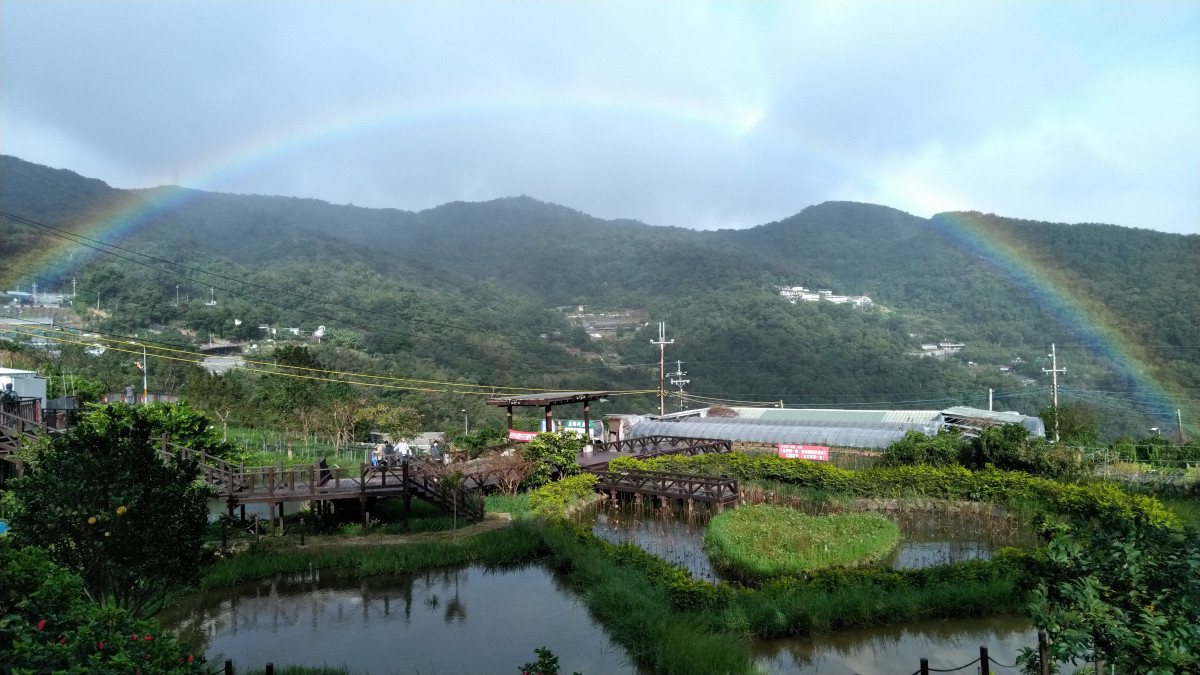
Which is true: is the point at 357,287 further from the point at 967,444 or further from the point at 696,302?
the point at 967,444

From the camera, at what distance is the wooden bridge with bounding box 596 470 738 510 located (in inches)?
878

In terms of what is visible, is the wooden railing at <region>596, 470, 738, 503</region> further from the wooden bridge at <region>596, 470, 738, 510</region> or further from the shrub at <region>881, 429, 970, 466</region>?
the shrub at <region>881, 429, 970, 466</region>

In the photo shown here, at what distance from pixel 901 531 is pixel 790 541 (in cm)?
473

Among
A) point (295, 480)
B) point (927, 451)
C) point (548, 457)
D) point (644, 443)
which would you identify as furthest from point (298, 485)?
point (927, 451)

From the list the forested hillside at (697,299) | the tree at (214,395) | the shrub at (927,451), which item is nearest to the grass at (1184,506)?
the shrub at (927,451)

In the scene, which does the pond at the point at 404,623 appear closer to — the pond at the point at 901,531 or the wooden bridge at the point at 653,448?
the pond at the point at 901,531

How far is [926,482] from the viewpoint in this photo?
21859 millimetres

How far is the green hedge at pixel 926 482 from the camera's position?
1817 centimetres

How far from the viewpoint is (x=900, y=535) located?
17672mm

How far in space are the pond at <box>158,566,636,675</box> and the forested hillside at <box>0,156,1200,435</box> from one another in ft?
146

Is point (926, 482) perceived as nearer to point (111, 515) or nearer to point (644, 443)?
point (644, 443)

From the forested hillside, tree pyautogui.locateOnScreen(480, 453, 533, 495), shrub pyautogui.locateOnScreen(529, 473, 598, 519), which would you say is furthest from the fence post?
the forested hillside

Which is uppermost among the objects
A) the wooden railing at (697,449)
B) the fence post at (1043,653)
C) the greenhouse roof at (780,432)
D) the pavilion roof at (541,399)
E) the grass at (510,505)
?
the pavilion roof at (541,399)

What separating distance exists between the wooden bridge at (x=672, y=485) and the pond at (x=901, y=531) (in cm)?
45
